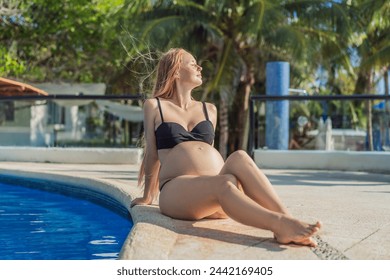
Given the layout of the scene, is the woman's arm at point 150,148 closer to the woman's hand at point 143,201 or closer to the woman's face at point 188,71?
the woman's hand at point 143,201

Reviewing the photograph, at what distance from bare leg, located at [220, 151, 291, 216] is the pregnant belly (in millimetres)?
427

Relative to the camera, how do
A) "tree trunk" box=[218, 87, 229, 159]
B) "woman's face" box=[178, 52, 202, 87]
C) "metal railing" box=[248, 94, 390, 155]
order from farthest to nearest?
"tree trunk" box=[218, 87, 229, 159] < "metal railing" box=[248, 94, 390, 155] < "woman's face" box=[178, 52, 202, 87]

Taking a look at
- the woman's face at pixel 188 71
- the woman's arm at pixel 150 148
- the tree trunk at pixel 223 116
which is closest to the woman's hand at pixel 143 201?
the woman's arm at pixel 150 148

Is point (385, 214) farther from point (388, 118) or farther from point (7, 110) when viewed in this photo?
point (7, 110)

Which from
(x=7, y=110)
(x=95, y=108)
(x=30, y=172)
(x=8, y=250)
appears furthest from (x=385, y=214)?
(x=7, y=110)

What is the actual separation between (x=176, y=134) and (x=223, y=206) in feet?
2.86

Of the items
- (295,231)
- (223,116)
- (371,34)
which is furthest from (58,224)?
(371,34)

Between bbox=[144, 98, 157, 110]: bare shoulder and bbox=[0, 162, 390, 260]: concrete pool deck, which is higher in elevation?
bbox=[144, 98, 157, 110]: bare shoulder

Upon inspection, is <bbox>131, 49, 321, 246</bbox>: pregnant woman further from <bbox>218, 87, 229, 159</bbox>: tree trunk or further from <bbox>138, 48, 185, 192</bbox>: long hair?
<bbox>218, 87, 229, 159</bbox>: tree trunk

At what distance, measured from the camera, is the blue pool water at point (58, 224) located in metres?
4.36

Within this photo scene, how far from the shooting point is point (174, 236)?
11.2 feet

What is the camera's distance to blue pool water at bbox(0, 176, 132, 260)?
172 inches

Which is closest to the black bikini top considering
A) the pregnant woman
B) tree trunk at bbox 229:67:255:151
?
the pregnant woman
